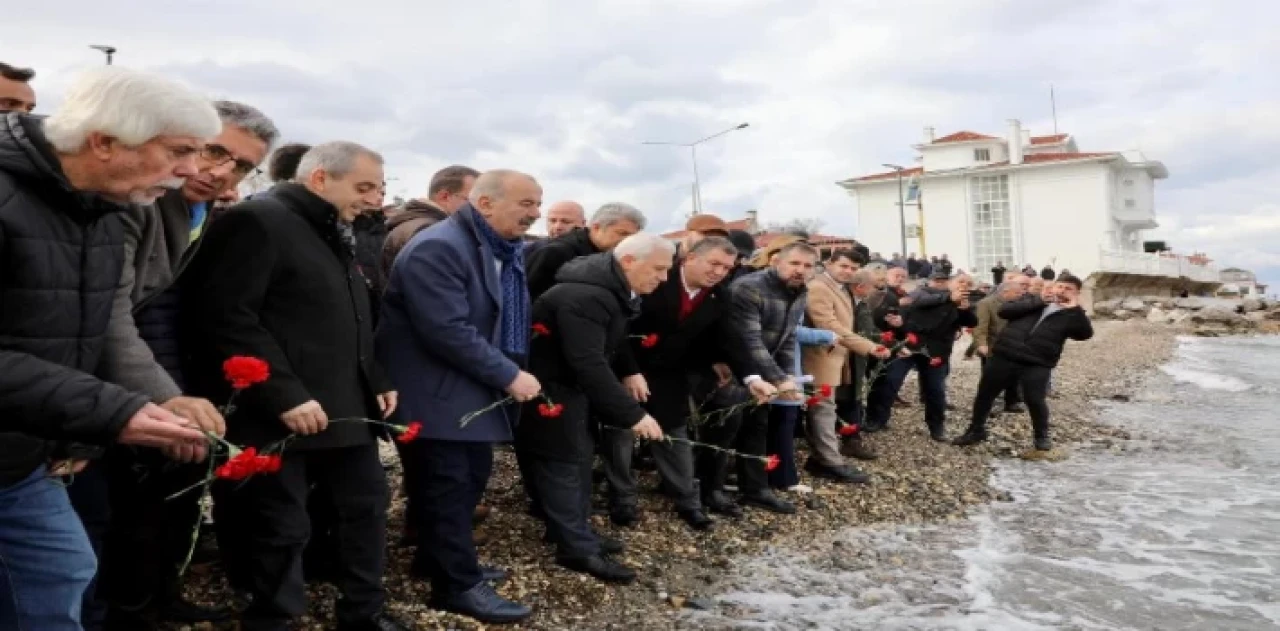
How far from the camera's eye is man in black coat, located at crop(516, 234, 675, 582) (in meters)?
4.95

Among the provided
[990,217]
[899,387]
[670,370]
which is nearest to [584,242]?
[670,370]

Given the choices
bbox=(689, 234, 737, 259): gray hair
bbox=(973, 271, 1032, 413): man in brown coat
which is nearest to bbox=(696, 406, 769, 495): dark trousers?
bbox=(689, 234, 737, 259): gray hair

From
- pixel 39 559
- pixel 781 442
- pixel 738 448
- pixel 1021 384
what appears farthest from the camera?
pixel 1021 384

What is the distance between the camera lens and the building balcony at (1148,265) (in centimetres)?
5158

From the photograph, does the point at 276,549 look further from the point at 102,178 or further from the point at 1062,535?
the point at 1062,535

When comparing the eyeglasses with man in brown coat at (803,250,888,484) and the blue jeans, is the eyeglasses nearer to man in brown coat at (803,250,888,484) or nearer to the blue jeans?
the blue jeans

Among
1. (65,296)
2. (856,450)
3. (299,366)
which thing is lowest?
(856,450)

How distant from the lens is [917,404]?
13391 mm

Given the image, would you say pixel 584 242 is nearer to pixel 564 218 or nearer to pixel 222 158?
pixel 564 218

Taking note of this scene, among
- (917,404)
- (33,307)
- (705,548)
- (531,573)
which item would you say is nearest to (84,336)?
(33,307)

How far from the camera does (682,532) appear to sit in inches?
244

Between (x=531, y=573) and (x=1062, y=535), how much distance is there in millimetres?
4290

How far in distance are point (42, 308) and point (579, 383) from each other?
296 cm

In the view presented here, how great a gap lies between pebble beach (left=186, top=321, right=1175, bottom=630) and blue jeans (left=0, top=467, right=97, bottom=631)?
68.0 inches
